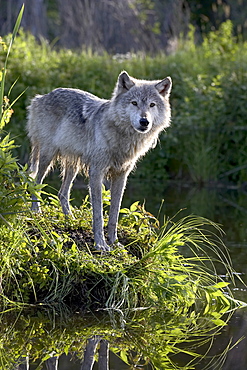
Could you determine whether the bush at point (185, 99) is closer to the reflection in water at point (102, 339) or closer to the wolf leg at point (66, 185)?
the wolf leg at point (66, 185)

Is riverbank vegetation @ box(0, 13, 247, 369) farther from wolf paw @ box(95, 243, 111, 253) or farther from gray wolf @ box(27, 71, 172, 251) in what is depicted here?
gray wolf @ box(27, 71, 172, 251)

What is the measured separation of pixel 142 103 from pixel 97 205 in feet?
3.47

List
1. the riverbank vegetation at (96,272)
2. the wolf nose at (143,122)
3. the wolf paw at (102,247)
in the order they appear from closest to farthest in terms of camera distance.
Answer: the riverbank vegetation at (96,272) < the wolf nose at (143,122) < the wolf paw at (102,247)

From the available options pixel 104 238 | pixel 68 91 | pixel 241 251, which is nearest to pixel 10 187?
pixel 104 238

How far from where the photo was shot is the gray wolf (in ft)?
20.5

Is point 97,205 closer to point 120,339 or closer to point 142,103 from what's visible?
point 142,103

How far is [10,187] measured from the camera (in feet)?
18.5

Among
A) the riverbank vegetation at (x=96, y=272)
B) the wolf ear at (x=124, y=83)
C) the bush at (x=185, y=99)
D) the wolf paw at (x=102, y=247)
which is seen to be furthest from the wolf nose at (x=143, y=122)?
the bush at (x=185, y=99)

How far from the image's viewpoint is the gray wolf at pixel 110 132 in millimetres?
6234

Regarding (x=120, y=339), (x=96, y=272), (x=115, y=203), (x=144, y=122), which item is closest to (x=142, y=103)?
(x=144, y=122)

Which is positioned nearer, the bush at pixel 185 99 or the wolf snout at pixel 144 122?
the wolf snout at pixel 144 122

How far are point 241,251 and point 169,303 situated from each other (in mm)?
2494

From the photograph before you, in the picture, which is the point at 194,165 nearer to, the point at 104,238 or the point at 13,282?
the point at 104,238

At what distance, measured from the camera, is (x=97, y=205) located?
6371 millimetres
